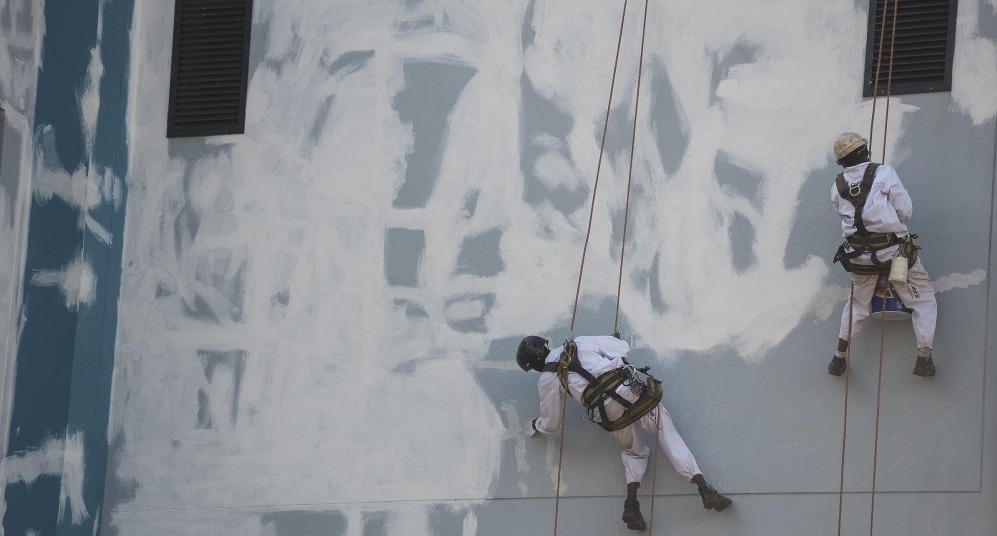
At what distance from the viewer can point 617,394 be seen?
9086mm

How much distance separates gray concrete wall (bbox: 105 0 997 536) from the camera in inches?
359

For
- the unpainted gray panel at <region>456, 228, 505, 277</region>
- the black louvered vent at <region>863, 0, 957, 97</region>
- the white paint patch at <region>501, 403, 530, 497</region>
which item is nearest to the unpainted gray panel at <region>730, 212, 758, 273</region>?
the black louvered vent at <region>863, 0, 957, 97</region>

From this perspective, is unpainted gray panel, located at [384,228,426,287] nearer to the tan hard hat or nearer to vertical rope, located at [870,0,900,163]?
the tan hard hat

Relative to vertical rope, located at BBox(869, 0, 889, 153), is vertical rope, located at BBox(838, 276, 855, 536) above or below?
below

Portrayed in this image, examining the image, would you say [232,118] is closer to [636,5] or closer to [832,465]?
[636,5]

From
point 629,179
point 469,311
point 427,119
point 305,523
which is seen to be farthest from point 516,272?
point 305,523

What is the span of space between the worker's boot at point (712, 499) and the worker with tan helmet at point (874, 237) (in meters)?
1.13

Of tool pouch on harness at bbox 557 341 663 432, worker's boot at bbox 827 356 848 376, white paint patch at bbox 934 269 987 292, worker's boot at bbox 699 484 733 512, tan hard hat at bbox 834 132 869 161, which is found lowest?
worker's boot at bbox 699 484 733 512

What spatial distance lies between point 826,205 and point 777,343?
32.4 inches

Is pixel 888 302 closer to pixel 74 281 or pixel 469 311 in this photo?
pixel 469 311

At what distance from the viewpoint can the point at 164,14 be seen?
433 inches

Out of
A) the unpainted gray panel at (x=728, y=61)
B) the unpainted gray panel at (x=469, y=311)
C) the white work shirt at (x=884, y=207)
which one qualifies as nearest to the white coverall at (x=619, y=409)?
the unpainted gray panel at (x=469, y=311)

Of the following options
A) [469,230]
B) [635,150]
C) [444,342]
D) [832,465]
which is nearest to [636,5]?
[635,150]

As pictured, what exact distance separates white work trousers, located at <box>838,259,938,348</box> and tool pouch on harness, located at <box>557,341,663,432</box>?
114cm
